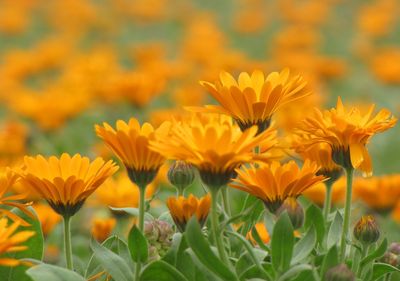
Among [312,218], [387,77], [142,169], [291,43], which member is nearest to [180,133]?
[142,169]

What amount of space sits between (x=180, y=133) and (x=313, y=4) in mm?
7109

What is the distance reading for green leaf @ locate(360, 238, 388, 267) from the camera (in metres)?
1.31

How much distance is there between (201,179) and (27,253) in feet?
1.59

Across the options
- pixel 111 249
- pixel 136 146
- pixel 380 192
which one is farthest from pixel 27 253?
pixel 380 192

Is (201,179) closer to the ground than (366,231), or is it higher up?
higher up

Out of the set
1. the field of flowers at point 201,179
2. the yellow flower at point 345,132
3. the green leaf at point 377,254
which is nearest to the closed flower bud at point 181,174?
the field of flowers at point 201,179

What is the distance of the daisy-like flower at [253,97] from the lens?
54.2 inches

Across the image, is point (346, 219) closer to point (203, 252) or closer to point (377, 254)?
point (377, 254)

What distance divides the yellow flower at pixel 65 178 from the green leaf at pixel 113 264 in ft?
0.27

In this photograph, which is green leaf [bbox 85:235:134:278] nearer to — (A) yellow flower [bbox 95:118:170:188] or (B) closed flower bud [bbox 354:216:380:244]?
(A) yellow flower [bbox 95:118:170:188]

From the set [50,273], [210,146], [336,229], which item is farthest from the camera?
[336,229]

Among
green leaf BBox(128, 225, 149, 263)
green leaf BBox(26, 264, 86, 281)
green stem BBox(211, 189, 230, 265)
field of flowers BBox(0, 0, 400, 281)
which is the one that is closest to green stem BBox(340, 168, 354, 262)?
field of flowers BBox(0, 0, 400, 281)

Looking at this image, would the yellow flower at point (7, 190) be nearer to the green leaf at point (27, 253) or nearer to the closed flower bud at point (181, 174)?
the green leaf at point (27, 253)

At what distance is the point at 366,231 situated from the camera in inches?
55.7
